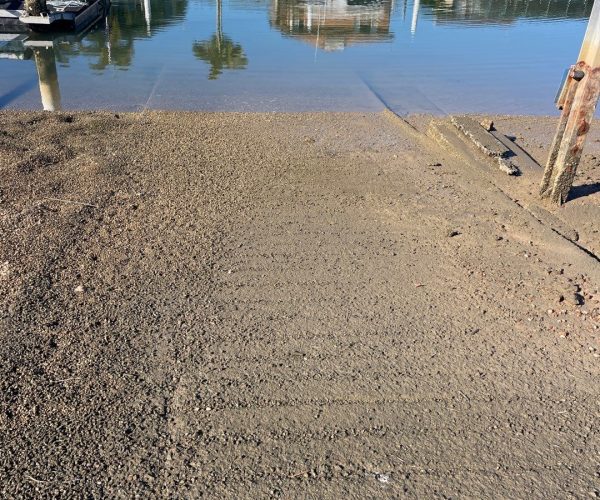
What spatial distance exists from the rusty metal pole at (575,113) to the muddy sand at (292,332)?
0.30m

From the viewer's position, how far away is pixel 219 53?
14773 mm

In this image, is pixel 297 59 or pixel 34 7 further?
pixel 34 7

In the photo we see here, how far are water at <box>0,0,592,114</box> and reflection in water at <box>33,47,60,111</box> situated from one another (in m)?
0.02

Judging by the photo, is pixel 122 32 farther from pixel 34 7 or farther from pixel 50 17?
pixel 34 7

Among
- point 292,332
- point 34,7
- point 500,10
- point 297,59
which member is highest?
point 34,7

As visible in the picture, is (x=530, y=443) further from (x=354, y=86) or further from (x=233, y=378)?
(x=354, y=86)

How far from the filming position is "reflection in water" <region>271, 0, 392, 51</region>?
17453 mm

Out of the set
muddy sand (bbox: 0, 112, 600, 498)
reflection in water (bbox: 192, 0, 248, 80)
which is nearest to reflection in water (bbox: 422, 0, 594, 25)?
reflection in water (bbox: 192, 0, 248, 80)

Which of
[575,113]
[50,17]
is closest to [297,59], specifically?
[50,17]

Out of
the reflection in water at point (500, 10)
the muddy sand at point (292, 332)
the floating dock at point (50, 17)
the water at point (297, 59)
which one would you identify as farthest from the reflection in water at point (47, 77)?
the reflection in water at point (500, 10)

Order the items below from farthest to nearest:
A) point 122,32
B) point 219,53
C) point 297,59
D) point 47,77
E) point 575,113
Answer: point 122,32 < point 219,53 < point 297,59 < point 47,77 < point 575,113

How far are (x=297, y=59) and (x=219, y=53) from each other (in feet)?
6.86

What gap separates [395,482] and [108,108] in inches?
351

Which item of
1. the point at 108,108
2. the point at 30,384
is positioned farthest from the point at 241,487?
the point at 108,108
